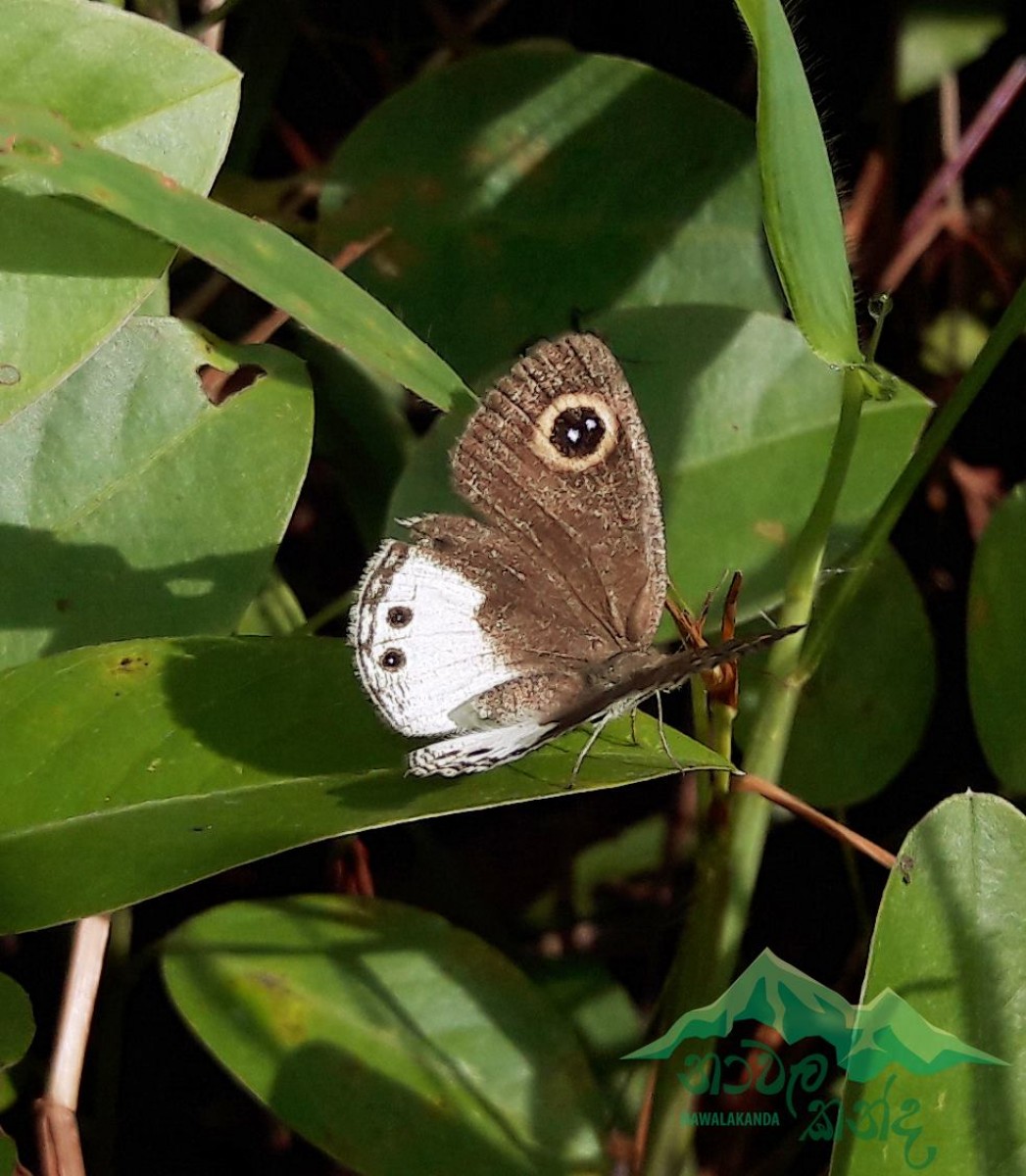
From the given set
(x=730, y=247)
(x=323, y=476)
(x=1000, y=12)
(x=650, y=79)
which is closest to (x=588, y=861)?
(x=323, y=476)

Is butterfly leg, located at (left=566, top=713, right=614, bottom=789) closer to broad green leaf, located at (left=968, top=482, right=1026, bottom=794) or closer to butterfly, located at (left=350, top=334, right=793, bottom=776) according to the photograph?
butterfly, located at (left=350, top=334, right=793, bottom=776)

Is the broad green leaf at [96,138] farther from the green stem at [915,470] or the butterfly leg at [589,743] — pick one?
the green stem at [915,470]

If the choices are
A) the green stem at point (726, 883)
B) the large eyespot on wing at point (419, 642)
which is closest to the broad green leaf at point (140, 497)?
the large eyespot on wing at point (419, 642)

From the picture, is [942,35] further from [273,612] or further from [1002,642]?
[273,612]

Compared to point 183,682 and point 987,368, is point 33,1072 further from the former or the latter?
point 987,368

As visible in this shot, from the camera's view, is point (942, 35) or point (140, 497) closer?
point (140, 497)

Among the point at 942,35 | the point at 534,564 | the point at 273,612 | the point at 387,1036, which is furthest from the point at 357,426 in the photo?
the point at 942,35

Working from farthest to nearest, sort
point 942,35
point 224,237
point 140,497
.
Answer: point 942,35 → point 140,497 → point 224,237
